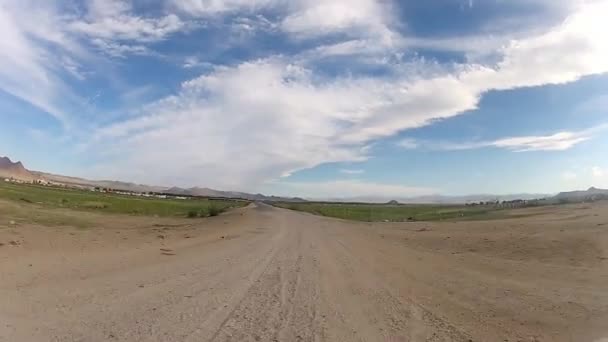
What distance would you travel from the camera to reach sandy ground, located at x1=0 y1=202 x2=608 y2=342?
7.44 m

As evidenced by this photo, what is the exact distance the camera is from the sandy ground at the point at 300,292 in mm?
7438

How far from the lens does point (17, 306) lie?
862 cm

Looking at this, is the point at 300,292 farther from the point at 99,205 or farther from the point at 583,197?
the point at 583,197

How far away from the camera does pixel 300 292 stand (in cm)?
1064

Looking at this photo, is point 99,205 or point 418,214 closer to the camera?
point 99,205

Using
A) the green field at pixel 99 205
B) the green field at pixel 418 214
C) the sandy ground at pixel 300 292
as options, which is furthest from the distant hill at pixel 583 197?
the sandy ground at pixel 300 292

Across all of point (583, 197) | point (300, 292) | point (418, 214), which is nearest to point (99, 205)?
point (418, 214)

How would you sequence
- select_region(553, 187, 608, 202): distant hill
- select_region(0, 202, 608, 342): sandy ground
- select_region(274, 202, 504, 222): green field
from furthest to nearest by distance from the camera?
select_region(553, 187, 608, 202): distant hill, select_region(274, 202, 504, 222): green field, select_region(0, 202, 608, 342): sandy ground

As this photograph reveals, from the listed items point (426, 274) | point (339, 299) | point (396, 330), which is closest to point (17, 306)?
point (339, 299)

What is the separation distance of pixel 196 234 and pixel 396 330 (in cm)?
2086

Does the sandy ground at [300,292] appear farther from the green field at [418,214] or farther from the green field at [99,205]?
the green field at [418,214]

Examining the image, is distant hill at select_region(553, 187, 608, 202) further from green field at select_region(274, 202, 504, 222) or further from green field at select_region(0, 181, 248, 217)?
green field at select_region(0, 181, 248, 217)

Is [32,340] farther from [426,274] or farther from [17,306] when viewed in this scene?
[426,274]

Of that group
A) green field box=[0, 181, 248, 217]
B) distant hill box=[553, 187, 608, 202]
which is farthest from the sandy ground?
distant hill box=[553, 187, 608, 202]
